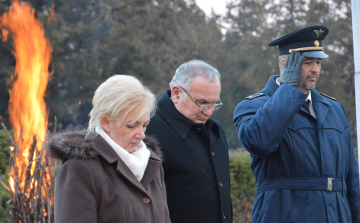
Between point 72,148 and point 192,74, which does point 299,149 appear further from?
point 72,148

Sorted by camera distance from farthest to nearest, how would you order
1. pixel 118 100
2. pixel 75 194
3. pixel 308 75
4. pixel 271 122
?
pixel 308 75
pixel 271 122
pixel 118 100
pixel 75 194

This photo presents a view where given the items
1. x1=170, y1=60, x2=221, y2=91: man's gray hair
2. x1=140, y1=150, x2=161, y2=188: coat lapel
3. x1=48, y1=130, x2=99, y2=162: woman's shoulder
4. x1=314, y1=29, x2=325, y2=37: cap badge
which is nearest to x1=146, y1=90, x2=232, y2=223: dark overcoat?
x1=170, y1=60, x2=221, y2=91: man's gray hair

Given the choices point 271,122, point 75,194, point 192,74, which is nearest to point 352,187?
point 271,122

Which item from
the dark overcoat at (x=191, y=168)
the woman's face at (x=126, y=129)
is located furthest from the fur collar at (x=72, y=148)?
the dark overcoat at (x=191, y=168)

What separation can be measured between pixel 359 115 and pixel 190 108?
1.12m

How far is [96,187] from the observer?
208 centimetres

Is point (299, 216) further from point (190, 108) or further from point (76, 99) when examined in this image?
point (76, 99)

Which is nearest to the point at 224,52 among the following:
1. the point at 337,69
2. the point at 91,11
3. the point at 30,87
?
the point at 337,69

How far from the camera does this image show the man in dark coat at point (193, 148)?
9.26 ft

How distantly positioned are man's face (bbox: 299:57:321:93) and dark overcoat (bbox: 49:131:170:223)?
4.67 feet

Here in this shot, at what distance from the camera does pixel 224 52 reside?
30.5 m

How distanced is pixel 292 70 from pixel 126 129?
133 cm

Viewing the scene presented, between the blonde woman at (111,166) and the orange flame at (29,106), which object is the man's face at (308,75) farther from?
the orange flame at (29,106)

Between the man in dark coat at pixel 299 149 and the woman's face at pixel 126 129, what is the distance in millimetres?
911
